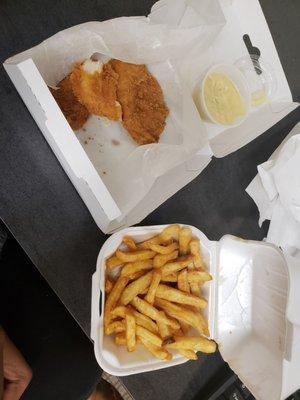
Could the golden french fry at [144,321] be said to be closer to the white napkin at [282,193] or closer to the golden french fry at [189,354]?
the golden french fry at [189,354]

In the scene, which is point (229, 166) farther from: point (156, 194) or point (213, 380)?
point (213, 380)

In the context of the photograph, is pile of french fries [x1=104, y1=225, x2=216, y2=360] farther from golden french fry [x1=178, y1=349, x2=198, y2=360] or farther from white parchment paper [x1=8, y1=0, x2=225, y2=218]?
white parchment paper [x1=8, y1=0, x2=225, y2=218]

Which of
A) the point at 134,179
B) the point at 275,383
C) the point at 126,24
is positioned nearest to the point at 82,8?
the point at 126,24

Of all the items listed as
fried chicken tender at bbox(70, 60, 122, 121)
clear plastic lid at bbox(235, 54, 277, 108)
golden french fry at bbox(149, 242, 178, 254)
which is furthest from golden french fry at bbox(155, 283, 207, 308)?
clear plastic lid at bbox(235, 54, 277, 108)

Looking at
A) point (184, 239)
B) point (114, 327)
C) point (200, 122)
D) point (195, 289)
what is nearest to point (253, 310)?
point (195, 289)

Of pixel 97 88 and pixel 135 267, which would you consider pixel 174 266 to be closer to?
pixel 135 267
